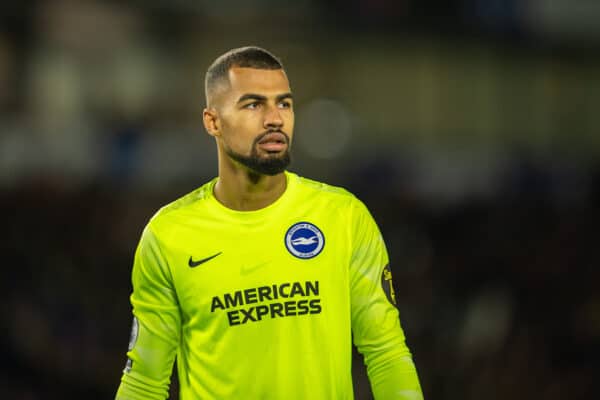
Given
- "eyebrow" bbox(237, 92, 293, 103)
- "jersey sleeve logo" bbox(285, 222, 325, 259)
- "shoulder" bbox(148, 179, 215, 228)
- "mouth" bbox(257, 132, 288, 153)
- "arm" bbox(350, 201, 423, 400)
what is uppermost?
"eyebrow" bbox(237, 92, 293, 103)

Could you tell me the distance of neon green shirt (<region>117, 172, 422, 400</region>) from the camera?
13.8 feet

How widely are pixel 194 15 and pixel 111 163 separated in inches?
283

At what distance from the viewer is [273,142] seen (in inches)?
165

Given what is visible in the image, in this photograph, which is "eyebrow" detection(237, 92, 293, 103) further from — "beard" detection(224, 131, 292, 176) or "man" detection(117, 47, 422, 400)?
"beard" detection(224, 131, 292, 176)

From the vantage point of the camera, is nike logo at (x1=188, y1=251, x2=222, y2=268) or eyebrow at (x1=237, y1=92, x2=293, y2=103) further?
nike logo at (x1=188, y1=251, x2=222, y2=268)

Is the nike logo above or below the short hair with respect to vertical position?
below

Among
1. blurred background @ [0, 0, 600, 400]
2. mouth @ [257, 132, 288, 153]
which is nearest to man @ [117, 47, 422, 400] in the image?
mouth @ [257, 132, 288, 153]

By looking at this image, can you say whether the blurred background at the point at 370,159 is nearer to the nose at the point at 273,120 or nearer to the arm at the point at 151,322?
the arm at the point at 151,322

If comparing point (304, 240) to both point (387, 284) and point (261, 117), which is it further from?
point (261, 117)

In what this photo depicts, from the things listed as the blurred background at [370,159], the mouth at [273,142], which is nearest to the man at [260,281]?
the mouth at [273,142]

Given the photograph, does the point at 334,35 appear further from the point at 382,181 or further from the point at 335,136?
the point at 382,181

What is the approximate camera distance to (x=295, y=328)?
13.8 feet

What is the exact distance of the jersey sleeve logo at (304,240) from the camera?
4285 mm

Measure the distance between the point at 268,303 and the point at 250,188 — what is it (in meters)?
0.44
